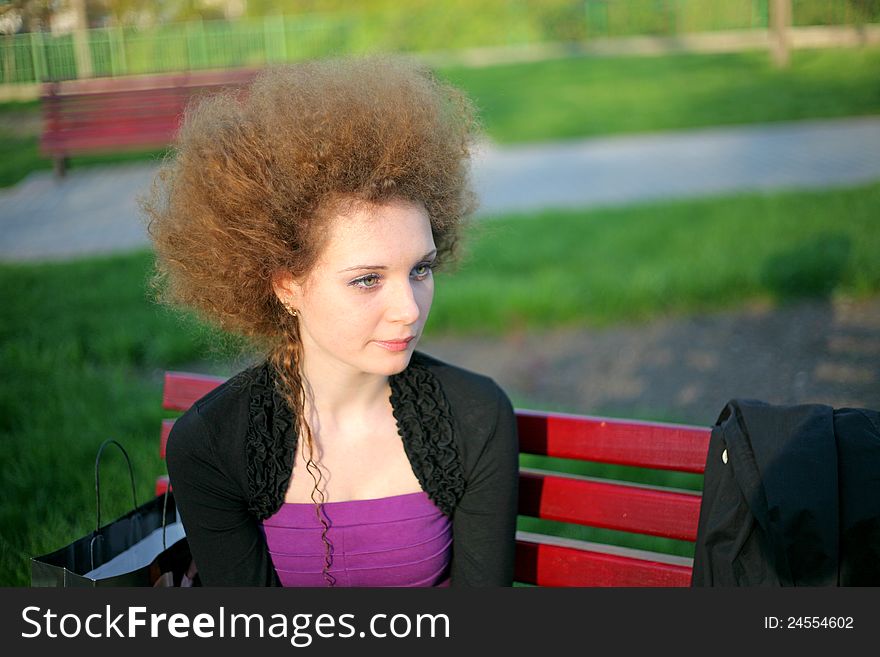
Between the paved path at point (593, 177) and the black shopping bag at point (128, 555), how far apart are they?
5576 millimetres

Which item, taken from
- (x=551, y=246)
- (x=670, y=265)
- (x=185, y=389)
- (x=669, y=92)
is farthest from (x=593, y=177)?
(x=185, y=389)

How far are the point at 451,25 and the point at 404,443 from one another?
2097 centimetres

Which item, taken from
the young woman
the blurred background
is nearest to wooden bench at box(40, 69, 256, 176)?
the blurred background

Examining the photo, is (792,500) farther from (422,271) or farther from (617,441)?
(422,271)

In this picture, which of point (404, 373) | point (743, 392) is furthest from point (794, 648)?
point (743, 392)

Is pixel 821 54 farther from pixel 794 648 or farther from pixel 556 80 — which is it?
pixel 794 648

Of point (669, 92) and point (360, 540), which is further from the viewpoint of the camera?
point (669, 92)

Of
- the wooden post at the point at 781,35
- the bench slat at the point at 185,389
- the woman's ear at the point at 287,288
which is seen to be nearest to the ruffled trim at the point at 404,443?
the woman's ear at the point at 287,288

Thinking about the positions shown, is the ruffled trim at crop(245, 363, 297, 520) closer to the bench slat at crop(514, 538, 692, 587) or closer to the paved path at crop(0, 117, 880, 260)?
the bench slat at crop(514, 538, 692, 587)

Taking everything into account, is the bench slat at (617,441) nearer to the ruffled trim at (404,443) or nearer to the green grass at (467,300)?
the ruffled trim at (404,443)

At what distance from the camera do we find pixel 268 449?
2.12 meters

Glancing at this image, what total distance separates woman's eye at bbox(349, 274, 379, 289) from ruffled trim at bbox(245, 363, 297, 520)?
0.36 meters

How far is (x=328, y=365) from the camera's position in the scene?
2.17 meters

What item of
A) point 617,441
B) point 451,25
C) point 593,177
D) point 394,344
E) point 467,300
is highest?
point 451,25
